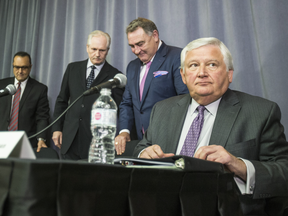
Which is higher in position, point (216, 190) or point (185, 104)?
point (185, 104)

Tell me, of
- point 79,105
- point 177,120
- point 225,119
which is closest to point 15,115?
point 79,105

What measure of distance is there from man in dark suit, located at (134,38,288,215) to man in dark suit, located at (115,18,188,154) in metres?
0.66

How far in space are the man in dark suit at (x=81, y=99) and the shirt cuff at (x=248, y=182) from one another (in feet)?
6.15

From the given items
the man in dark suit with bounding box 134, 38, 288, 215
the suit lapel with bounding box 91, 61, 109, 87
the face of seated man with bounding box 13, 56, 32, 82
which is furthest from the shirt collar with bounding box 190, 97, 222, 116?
the face of seated man with bounding box 13, 56, 32, 82

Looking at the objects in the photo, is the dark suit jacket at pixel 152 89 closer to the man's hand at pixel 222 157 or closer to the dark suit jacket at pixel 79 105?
the dark suit jacket at pixel 79 105

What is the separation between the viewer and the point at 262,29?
244cm

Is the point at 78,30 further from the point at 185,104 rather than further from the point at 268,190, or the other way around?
the point at 268,190

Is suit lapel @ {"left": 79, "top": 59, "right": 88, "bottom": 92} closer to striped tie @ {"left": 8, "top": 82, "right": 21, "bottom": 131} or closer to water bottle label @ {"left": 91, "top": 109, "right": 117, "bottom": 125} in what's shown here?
striped tie @ {"left": 8, "top": 82, "right": 21, "bottom": 131}

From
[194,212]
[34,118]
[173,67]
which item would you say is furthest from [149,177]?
[34,118]

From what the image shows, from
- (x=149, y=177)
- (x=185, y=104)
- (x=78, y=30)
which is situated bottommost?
(x=149, y=177)

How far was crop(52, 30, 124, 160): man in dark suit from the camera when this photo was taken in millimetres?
2773

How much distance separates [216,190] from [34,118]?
2.88 m

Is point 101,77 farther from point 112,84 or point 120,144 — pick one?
point 112,84

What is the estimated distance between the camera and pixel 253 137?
4.19 feet
